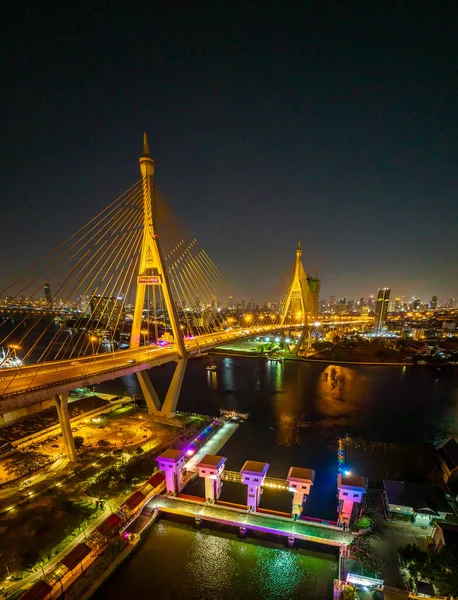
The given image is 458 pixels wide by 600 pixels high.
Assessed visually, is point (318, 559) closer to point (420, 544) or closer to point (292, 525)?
point (292, 525)

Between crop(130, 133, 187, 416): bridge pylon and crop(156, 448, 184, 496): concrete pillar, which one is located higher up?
crop(130, 133, 187, 416): bridge pylon

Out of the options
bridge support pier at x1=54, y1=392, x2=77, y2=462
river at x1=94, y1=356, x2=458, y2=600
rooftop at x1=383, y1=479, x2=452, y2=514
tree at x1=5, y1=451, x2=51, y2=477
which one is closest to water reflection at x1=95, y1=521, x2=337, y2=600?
river at x1=94, y1=356, x2=458, y2=600

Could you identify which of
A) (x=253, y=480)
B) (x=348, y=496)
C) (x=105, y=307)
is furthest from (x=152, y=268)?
(x=348, y=496)

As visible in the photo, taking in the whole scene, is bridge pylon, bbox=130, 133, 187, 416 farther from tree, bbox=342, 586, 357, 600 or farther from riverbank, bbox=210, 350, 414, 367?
riverbank, bbox=210, 350, 414, 367

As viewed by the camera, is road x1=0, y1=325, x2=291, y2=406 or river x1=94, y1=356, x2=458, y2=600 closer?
river x1=94, y1=356, x2=458, y2=600

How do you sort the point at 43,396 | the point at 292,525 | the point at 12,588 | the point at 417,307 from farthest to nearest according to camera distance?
the point at 417,307
the point at 43,396
the point at 292,525
the point at 12,588

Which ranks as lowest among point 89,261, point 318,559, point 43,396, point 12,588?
point 318,559

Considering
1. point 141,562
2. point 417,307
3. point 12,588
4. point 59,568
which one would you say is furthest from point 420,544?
point 417,307
